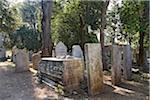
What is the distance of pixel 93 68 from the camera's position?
8.43 meters

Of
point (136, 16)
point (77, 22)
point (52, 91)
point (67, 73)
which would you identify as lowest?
point (52, 91)

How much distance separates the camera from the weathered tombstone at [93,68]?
829cm

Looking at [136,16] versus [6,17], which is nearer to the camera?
[136,16]

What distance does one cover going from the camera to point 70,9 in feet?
70.4

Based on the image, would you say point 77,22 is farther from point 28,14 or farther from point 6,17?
point 28,14

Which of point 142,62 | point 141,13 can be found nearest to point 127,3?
point 141,13

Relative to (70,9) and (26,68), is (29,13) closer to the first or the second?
(70,9)

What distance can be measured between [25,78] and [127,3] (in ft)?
28.9

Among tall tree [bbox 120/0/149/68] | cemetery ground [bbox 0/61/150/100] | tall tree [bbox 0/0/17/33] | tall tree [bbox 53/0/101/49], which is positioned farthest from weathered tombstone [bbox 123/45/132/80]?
tall tree [bbox 0/0/17/33]

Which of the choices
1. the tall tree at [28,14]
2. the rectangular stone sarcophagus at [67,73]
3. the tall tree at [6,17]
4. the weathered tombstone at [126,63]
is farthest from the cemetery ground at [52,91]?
the tall tree at [28,14]

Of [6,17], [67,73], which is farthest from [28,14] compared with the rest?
[67,73]

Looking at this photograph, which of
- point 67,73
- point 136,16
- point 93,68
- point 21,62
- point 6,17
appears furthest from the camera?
point 6,17

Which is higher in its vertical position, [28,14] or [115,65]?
[28,14]

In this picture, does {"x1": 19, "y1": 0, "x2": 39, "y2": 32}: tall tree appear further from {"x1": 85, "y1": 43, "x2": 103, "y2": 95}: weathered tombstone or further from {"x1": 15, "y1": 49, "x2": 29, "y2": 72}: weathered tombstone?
{"x1": 85, "y1": 43, "x2": 103, "y2": 95}: weathered tombstone
